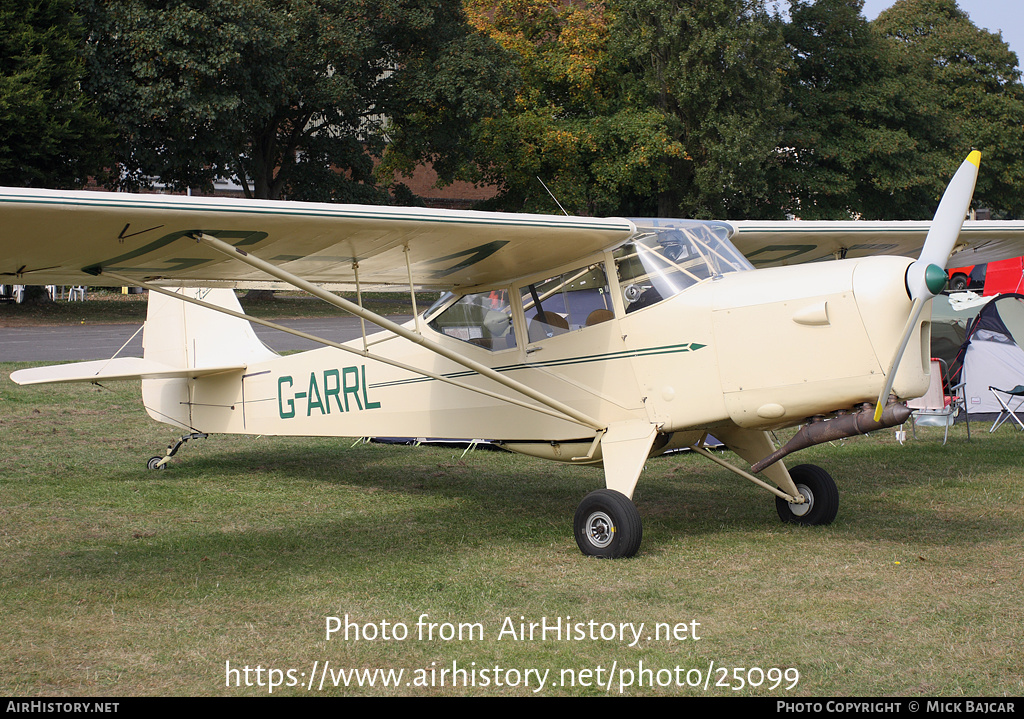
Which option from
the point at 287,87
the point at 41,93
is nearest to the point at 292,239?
the point at 41,93

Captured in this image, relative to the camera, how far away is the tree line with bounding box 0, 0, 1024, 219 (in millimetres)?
24938

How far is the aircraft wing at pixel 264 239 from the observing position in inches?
200

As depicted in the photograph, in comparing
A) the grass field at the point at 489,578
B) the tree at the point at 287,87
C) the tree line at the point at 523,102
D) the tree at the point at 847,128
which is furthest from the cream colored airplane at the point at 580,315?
the tree at the point at 847,128

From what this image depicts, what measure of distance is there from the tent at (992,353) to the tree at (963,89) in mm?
27003

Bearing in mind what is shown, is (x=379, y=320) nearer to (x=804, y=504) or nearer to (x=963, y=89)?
(x=804, y=504)

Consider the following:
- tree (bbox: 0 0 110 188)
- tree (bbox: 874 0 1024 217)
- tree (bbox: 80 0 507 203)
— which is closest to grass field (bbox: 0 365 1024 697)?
tree (bbox: 0 0 110 188)

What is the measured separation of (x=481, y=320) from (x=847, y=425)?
324cm

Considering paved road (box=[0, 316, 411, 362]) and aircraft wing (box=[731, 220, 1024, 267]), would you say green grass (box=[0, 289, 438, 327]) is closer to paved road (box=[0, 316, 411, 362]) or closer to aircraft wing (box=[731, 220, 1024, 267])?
paved road (box=[0, 316, 411, 362])

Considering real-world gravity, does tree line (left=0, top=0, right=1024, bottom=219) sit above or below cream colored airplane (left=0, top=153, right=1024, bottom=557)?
above

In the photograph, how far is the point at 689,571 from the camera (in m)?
5.78

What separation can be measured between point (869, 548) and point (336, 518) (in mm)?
4229

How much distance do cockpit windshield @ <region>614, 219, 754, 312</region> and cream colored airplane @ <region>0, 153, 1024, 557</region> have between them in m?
0.01
